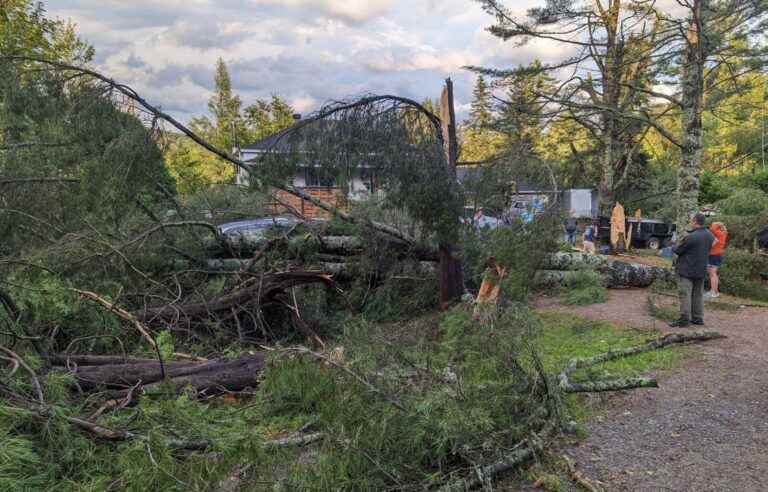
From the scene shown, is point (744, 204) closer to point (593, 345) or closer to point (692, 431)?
point (593, 345)

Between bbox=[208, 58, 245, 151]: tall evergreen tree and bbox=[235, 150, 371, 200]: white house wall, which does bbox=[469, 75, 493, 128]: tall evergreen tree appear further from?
bbox=[208, 58, 245, 151]: tall evergreen tree

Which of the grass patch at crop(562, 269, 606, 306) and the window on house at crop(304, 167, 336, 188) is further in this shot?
the grass patch at crop(562, 269, 606, 306)

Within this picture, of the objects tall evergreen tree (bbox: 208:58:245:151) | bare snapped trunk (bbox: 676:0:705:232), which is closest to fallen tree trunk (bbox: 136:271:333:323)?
bare snapped trunk (bbox: 676:0:705:232)

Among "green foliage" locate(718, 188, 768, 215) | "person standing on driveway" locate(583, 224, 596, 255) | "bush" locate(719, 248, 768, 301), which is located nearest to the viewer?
"bush" locate(719, 248, 768, 301)

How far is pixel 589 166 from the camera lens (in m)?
18.1

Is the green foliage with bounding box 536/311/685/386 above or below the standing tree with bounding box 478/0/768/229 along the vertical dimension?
below

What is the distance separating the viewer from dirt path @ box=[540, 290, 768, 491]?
2.80m

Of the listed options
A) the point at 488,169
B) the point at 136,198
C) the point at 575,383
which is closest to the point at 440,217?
the point at 488,169

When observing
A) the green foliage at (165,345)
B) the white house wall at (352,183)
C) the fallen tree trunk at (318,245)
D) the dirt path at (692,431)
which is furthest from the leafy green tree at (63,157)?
the dirt path at (692,431)

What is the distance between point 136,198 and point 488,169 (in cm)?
477

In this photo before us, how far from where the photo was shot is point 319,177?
6551mm

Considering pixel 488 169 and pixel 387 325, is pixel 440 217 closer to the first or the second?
pixel 488 169

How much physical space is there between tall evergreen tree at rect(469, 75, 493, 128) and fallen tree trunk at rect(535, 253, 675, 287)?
2858 millimetres

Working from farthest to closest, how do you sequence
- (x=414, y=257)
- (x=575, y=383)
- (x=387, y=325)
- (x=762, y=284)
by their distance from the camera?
(x=762, y=284) → (x=414, y=257) → (x=387, y=325) → (x=575, y=383)
